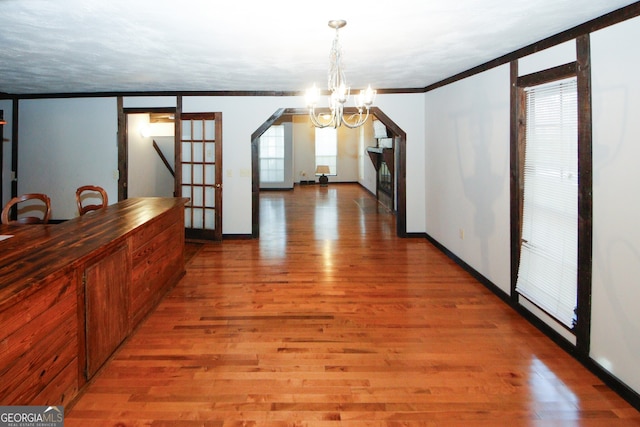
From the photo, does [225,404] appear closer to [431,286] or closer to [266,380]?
[266,380]

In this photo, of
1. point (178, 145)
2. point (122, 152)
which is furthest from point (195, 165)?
point (122, 152)

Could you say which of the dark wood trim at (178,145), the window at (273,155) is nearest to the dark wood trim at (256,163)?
the dark wood trim at (178,145)

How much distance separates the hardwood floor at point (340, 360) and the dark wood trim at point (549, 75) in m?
1.87

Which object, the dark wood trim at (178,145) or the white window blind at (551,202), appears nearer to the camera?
the white window blind at (551,202)

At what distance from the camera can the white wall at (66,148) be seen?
676cm

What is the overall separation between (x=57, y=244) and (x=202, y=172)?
13.6ft

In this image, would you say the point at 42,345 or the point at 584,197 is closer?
the point at 42,345

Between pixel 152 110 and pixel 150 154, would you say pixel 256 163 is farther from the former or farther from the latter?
pixel 150 154

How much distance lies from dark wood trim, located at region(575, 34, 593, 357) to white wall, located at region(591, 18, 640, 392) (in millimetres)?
42

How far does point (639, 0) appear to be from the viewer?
2.38 m

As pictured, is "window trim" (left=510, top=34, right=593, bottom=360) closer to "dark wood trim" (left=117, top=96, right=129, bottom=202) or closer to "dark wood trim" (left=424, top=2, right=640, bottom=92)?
"dark wood trim" (left=424, top=2, right=640, bottom=92)

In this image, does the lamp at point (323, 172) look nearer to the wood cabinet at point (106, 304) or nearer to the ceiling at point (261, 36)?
the ceiling at point (261, 36)

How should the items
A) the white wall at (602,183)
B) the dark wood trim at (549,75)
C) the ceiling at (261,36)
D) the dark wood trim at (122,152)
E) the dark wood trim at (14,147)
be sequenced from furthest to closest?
the dark wood trim at (14,147)
the dark wood trim at (122,152)
the dark wood trim at (549,75)
the ceiling at (261,36)
the white wall at (602,183)

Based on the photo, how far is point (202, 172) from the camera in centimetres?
665
